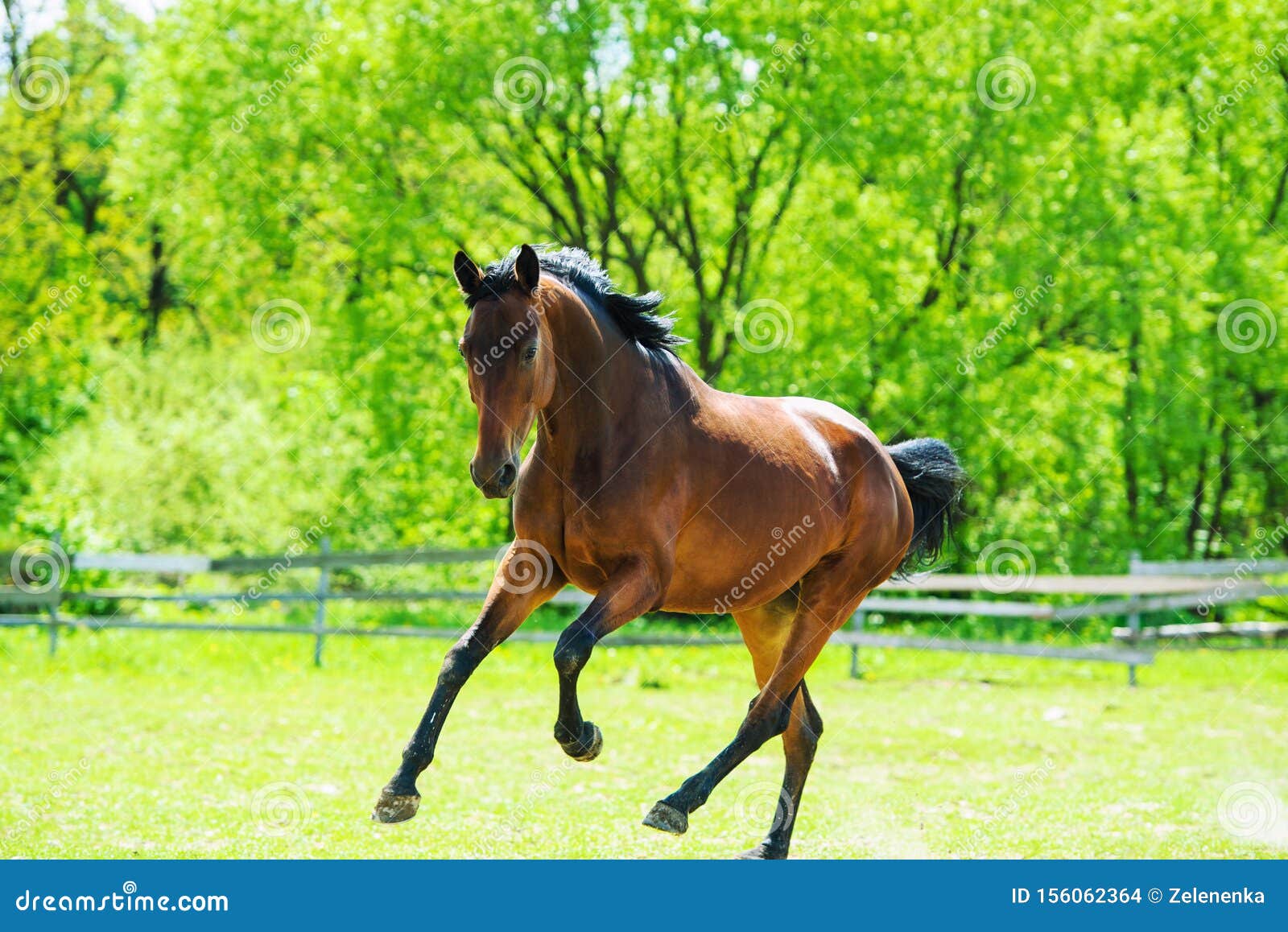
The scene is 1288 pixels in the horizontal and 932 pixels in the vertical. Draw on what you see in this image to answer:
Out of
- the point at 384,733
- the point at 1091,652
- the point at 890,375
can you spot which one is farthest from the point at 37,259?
the point at 1091,652

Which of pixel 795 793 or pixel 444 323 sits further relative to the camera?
pixel 444 323

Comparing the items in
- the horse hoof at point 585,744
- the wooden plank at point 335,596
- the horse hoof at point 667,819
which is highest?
the horse hoof at point 585,744

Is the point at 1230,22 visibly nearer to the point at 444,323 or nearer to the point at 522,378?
the point at 444,323

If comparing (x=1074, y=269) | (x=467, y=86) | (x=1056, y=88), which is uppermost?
(x=1056, y=88)

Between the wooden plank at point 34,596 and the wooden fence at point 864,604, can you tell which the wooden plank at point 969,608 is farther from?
the wooden plank at point 34,596

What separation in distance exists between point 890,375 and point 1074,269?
3.44 meters

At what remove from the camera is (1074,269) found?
20078mm

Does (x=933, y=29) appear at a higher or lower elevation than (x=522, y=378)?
higher

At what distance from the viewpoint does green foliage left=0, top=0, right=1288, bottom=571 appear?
19844 mm

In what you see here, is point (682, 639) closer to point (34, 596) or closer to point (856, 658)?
point (856, 658)

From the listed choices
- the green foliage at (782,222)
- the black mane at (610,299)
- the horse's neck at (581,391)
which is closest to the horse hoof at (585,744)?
the horse's neck at (581,391)

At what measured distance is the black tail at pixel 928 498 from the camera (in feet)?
23.1

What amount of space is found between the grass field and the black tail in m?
1.69

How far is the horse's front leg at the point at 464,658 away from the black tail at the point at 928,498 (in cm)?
265
